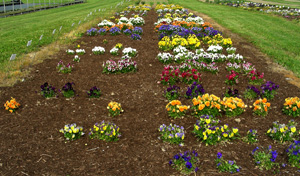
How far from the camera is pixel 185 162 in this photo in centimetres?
488

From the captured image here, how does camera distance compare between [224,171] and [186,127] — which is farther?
[186,127]

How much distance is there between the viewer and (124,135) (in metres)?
6.07

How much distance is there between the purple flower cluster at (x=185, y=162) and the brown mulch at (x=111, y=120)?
0.49 ft

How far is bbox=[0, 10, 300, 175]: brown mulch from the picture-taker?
199 inches

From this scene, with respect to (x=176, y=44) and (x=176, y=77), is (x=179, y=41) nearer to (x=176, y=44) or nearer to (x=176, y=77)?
(x=176, y=44)

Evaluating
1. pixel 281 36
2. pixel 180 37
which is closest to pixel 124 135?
pixel 180 37

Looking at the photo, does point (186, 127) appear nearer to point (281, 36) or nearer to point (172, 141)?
point (172, 141)

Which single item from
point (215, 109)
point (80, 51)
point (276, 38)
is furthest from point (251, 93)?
point (276, 38)

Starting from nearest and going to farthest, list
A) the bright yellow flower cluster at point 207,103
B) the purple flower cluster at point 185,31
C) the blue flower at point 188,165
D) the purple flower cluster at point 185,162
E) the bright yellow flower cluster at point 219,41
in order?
the blue flower at point 188,165
the purple flower cluster at point 185,162
the bright yellow flower cluster at point 207,103
the bright yellow flower cluster at point 219,41
the purple flower cluster at point 185,31

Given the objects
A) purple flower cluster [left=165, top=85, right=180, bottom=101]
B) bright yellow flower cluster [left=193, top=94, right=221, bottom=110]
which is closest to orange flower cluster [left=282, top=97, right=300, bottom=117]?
bright yellow flower cluster [left=193, top=94, right=221, bottom=110]

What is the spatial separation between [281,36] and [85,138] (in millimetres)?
16099

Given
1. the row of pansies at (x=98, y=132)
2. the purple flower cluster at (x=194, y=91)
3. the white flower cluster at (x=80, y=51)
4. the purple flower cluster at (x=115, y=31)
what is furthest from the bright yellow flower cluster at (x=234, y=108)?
the purple flower cluster at (x=115, y=31)

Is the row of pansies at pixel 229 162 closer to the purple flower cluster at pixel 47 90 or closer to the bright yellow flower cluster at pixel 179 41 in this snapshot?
the purple flower cluster at pixel 47 90

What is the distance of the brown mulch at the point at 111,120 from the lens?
5.05 meters
